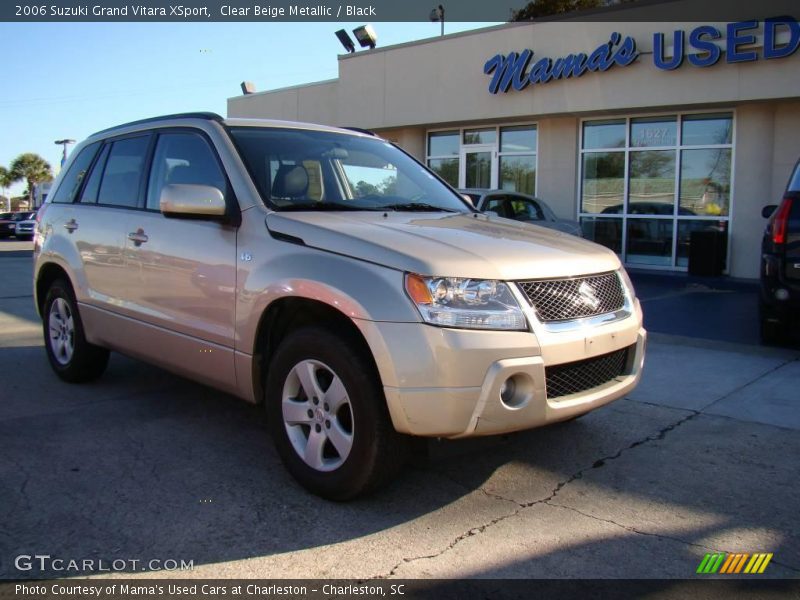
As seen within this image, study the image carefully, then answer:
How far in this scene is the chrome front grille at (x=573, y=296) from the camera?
3.33m

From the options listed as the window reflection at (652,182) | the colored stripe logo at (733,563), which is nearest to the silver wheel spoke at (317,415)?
the colored stripe logo at (733,563)

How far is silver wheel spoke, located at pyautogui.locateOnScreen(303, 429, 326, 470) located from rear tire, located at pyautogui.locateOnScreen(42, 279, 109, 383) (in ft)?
8.64

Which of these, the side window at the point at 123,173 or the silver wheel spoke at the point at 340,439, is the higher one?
the side window at the point at 123,173

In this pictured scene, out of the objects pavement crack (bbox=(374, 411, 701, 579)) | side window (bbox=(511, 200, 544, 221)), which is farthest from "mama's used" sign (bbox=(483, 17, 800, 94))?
pavement crack (bbox=(374, 411, 701, 579))

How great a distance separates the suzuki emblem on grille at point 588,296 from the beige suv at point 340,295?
12 millimetres

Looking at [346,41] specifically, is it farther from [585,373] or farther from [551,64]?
[585,373]

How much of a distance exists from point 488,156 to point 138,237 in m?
12.8

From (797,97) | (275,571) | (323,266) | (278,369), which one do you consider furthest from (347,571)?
(797,97)

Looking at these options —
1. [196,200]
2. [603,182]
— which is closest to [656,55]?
[603,182]

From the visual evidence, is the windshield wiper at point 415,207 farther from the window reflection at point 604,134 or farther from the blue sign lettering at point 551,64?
the window reflection at point 604,134

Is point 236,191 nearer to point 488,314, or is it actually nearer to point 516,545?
point 488,314

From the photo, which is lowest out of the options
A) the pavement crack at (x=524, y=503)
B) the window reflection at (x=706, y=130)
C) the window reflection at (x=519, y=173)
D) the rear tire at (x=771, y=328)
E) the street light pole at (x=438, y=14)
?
the pavement crack at (x=524, y=503)

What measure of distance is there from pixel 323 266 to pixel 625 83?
11453 mm

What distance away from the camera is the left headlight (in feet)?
10.2
